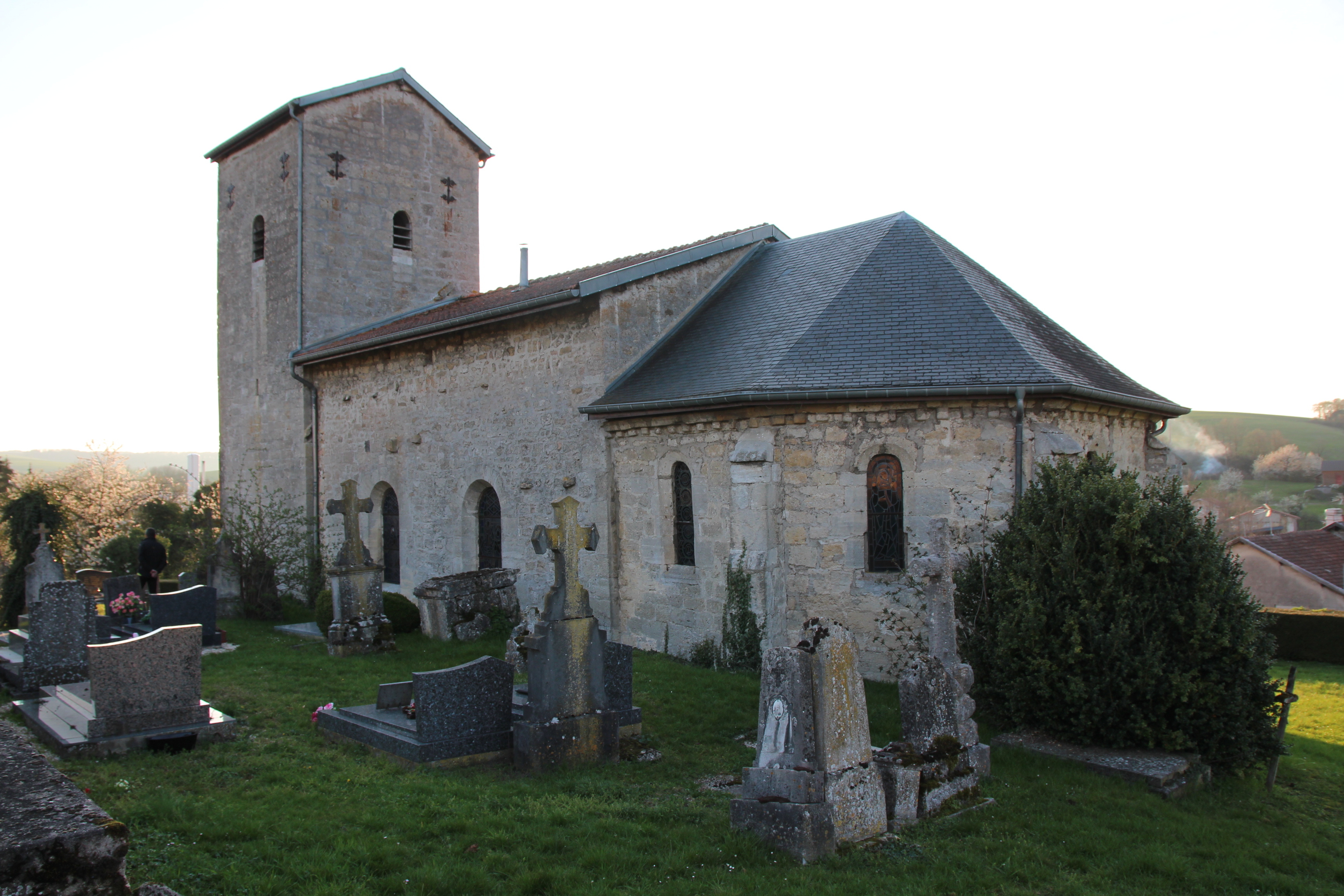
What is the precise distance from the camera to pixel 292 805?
19.4ft

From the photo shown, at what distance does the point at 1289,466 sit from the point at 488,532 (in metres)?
66.4

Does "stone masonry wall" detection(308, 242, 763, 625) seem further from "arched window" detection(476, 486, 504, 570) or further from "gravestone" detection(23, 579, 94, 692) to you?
Answer: "gravestone" detection(23, 579, 94, 692)

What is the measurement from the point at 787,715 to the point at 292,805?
3.45 m

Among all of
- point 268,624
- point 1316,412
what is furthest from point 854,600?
point 1316,412

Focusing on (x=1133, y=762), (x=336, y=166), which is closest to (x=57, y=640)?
(x=1133, y=762)

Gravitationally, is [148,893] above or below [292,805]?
above

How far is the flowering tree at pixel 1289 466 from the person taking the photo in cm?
6062

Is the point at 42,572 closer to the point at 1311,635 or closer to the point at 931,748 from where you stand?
the point at 931,748

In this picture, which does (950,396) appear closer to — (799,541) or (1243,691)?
(799,541)

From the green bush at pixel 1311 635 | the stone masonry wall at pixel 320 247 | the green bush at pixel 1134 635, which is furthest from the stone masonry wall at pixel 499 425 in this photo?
the green bush at pixel 1311 635

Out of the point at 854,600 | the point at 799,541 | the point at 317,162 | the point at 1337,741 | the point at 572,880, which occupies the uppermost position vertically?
the point at 317,162

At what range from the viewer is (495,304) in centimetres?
1527

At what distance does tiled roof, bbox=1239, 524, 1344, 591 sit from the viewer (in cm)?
2333

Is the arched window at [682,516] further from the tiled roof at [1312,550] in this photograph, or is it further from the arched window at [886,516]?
the tiled roof at [1312,550]
